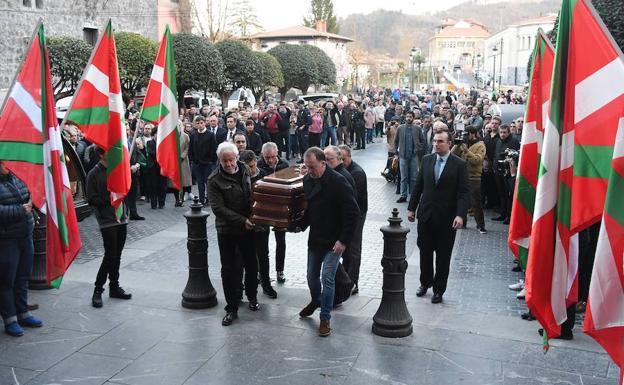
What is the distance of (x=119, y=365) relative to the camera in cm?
570

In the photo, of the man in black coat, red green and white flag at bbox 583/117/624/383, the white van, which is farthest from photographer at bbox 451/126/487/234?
the white van

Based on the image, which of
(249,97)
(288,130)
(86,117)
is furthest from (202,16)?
(86,117)

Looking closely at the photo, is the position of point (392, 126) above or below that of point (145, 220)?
above

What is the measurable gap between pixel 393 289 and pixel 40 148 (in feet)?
11.7

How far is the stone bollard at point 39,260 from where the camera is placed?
776 cm

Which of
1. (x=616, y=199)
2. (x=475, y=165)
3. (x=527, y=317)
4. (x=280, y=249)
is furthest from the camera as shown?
(x=475, y=165)

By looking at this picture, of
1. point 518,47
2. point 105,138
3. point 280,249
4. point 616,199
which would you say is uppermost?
point 518,47

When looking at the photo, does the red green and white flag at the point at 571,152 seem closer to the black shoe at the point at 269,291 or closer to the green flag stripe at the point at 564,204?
the green flag stripe at the point at 564,204

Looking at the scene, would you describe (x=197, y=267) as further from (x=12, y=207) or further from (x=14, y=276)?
(x=12, y=207)

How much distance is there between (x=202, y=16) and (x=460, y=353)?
51.4 m

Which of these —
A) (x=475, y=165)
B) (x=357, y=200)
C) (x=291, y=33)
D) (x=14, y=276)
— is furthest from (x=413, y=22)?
(x=14, y=276)

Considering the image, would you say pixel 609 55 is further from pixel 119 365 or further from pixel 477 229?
pixel 477 229

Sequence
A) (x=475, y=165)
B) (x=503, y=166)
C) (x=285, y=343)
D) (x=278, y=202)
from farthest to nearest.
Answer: (x=503, y=166), (x=475, y=165), (x=278, y=202), (x=285, y=343)

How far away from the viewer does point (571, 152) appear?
4.50 m
